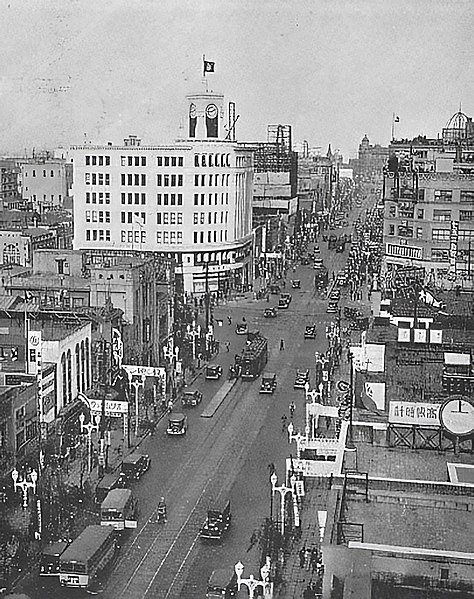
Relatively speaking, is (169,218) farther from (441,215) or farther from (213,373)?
(213,373)

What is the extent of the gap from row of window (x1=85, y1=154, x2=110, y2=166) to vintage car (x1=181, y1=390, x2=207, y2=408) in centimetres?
979

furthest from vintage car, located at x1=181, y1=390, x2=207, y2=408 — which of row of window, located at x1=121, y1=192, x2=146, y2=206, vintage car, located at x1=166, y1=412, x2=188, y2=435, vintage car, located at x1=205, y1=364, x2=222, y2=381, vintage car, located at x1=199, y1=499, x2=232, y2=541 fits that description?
row of window, located at x1=121, y1=192, x2=146, y2=206

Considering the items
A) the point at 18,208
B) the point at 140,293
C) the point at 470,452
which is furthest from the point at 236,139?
the point at 470,452

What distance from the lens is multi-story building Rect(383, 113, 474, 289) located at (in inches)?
661

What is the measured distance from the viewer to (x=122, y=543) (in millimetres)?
7051

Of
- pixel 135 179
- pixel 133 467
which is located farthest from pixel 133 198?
pixel 133 467

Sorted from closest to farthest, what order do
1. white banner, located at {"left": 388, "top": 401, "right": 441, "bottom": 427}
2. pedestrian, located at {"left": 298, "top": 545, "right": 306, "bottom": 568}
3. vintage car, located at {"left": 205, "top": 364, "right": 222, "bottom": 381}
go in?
1. white banner, located at {"left": 388, "top": 401, "right": 441, "bottom": 427}
2. pedestrian, located at {"left": 298, "top": 545, "right": 306, "bottom": 568}
3. vintage car, located at {"left": 205, "top": 364, "right": 222, "bottom": 381}

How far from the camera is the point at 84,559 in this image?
20.6 ft

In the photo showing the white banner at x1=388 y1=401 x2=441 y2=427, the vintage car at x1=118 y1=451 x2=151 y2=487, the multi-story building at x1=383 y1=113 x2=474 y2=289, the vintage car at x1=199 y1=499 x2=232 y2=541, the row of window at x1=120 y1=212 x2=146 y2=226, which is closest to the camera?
the white banner at x1=388 y1=401 x2=441 y2=427

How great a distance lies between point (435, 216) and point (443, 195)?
39cm

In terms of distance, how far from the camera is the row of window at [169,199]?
20016 millimetres

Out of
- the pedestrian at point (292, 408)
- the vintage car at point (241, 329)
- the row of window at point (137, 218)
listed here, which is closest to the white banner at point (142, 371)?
the pedestrian at point (292, 408)

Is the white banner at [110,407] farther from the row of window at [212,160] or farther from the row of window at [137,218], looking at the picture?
the row of window at [212,160]

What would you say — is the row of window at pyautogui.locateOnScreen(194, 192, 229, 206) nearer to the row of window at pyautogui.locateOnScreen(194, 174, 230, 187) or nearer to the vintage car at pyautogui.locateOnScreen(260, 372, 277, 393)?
the row of window at pyautogui.locateOnScreen(194, 174, 230, 187)
